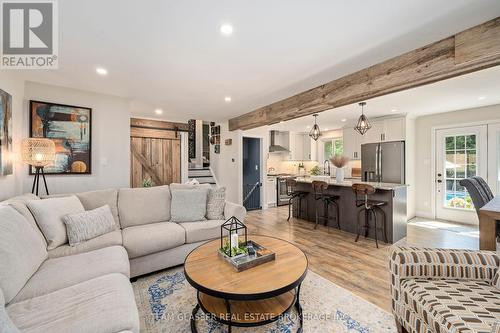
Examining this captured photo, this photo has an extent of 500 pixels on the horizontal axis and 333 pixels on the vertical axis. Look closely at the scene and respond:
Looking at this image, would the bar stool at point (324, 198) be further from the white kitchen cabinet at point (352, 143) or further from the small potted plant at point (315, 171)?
the small potted plant at point (315, 171)

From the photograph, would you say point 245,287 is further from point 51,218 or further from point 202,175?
point 202,175

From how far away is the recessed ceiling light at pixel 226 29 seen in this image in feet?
5.83

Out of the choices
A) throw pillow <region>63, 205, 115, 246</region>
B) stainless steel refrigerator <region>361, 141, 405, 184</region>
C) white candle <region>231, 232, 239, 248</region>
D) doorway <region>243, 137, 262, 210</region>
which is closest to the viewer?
white candle <region>231, 232, 239, 248</region>

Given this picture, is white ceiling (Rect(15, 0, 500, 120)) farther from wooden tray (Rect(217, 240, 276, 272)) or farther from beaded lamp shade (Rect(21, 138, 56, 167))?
wooden tray (Rect(217, 240, 276, 272))

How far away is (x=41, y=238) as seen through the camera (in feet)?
6.31

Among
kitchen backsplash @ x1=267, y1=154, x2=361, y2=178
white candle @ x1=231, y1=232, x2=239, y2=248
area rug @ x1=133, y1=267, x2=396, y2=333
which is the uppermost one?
kitchen backsplash @ x1=267, y1=154, x2=361, y2=178

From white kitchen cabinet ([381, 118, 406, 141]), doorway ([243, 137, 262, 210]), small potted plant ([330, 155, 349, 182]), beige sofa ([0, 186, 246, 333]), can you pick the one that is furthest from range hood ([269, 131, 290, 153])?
beige sofa ([0, 186, 246, 333])

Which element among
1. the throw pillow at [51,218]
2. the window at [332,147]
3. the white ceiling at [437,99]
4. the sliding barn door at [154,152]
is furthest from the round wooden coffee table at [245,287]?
the window at [332,147]

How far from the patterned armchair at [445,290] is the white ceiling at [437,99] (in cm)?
253

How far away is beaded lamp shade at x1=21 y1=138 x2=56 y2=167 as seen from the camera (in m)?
2.55

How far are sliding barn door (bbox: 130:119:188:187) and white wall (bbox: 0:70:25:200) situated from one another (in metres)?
2.34

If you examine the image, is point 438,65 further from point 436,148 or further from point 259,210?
point 259,210

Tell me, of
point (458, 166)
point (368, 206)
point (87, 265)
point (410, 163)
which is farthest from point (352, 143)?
point (87, 265)

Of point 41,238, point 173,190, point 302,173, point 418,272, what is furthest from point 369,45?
point 302,173
